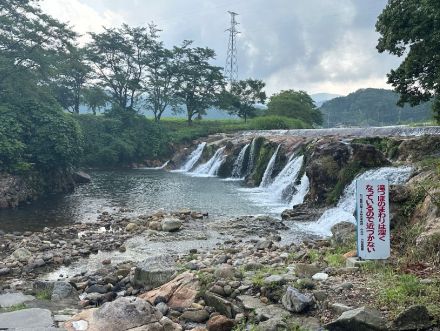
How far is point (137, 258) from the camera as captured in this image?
41.0 ft

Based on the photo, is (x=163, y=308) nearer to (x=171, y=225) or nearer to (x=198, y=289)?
(x=198, y=289)

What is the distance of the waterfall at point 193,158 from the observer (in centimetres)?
4353

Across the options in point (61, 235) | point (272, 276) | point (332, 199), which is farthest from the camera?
point (332, 199)

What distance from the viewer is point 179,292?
7.53 meters

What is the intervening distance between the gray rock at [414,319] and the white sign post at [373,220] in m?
2.28

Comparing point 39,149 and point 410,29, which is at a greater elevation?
point 410,29

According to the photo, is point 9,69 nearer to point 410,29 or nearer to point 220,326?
point 410,29

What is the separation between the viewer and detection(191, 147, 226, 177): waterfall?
3762 centimetres

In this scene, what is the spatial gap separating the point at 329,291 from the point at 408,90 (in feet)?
41.9

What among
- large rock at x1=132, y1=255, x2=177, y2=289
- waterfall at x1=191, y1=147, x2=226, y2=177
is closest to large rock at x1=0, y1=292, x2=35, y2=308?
large rock at x1=132, y1=255, x2=177, y2=289

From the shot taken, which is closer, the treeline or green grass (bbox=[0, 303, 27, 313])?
green grass (bbox=[0, 303, 27, 313])

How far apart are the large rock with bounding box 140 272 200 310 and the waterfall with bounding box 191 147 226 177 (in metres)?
28.9

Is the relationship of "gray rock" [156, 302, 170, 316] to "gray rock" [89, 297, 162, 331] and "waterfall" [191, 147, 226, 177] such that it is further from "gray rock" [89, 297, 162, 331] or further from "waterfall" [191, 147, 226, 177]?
"waterfall" [191, 147, 226, 177]

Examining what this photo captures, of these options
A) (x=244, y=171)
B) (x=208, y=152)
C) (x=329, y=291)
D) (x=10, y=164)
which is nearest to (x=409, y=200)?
(x=329, y=291)
